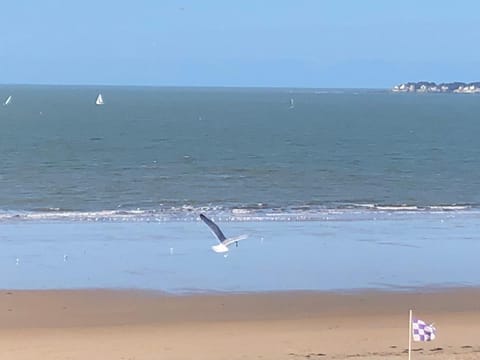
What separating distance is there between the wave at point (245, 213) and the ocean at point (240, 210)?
62mm

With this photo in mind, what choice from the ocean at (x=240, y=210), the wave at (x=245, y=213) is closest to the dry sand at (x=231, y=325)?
the ocean at (x=240, y=210)

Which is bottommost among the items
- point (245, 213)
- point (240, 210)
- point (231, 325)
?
point (231, 325)

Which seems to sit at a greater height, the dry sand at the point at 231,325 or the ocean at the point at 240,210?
the ocean at the point at 240,210

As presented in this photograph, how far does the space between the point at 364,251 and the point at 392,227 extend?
4368mm

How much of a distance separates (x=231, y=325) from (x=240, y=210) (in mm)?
14879

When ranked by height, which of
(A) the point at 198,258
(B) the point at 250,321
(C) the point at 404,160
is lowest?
(B) the point at 250,321

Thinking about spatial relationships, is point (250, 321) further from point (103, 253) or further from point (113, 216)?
point (113, 216)

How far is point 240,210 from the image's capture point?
3005 centimetres

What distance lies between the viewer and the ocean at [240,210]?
19266 mm

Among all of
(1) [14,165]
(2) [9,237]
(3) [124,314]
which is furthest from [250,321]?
(1) [14,165]

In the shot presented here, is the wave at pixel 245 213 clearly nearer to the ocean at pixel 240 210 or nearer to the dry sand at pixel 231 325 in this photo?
the ocean at pixel 240 210

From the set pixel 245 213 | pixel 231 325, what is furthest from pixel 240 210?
pixel 231 325

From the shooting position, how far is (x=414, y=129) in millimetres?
77688

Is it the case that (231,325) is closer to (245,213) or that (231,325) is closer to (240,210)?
(245,213)
